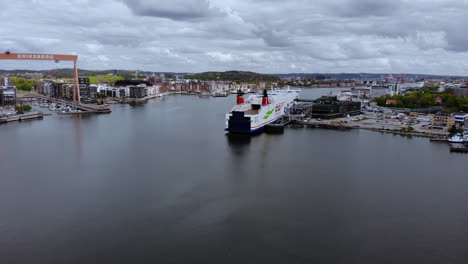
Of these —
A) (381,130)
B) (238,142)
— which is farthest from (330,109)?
(238,142)

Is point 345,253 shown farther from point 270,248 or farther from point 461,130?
point 461,130

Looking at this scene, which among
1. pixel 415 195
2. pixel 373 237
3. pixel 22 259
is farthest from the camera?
pixel 415 195

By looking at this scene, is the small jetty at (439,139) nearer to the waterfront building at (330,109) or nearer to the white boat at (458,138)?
the white boat at (458,138)

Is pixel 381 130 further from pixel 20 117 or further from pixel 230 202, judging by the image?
pixel 20 117

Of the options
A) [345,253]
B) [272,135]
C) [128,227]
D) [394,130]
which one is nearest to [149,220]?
[128,227]

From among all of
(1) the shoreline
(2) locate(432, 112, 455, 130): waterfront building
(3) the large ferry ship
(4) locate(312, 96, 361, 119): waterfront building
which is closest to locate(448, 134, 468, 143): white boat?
(1) the shoreline

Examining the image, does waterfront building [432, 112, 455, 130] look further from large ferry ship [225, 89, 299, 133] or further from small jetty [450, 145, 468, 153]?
large ferry ship [225, 89, 299, 133]
